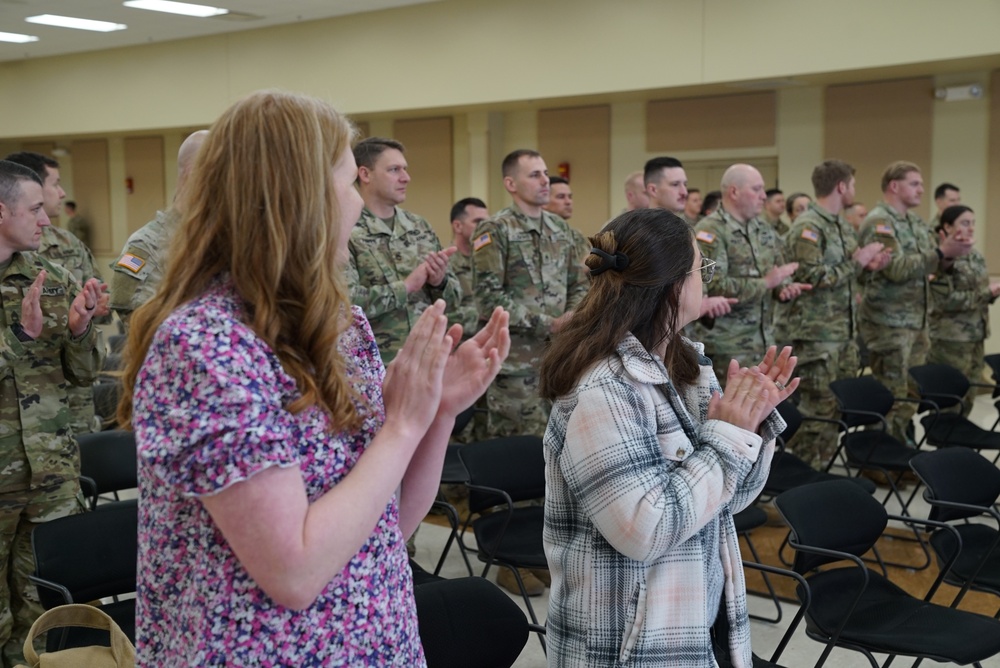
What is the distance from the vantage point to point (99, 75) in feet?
47.4

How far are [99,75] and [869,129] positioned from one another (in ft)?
36.1

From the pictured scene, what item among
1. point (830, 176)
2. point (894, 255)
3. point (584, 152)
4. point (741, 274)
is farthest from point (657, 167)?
point (584, 152)

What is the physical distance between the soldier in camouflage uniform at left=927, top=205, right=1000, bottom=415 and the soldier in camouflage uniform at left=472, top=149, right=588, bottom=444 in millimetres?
3403

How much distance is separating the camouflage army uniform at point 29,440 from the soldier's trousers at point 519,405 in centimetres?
233

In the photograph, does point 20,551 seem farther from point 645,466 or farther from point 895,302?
point 895,302

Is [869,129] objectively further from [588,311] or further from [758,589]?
[588,311]

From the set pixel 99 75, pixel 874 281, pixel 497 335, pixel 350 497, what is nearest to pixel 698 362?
pixel 497 335

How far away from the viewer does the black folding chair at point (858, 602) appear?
2.63 meters

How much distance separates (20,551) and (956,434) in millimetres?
4685

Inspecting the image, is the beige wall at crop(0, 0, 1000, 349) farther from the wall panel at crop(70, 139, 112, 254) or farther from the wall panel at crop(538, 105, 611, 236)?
the wall panel at crop(70, 139, 112, 254)

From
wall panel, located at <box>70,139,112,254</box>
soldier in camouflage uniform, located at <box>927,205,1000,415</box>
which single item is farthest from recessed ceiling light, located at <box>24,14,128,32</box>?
soldier in camouflage uniform, located at <box>927,205,1000,415</box>

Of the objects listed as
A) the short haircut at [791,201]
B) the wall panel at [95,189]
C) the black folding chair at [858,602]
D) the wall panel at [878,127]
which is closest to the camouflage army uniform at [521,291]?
the black folding chair at [858,602]

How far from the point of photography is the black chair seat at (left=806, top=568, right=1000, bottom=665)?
8.52ft

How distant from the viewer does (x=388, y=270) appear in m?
4.46
